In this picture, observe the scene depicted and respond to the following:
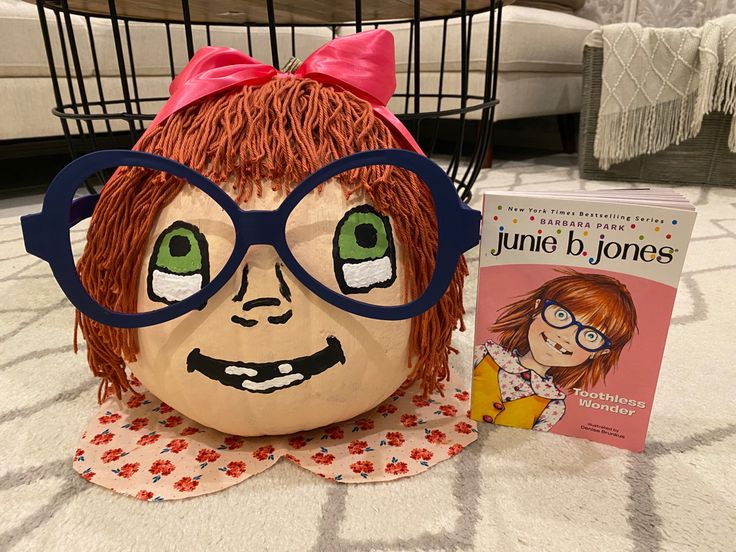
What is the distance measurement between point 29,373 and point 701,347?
807mm

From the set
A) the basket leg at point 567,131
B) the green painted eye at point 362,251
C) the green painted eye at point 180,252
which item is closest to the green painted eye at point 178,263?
the green painted eye at point 180,252

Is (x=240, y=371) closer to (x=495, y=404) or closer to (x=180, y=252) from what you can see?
(x=180, y=252)

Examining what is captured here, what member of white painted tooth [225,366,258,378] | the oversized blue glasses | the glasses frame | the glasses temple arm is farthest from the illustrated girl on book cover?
the glasses temple arm

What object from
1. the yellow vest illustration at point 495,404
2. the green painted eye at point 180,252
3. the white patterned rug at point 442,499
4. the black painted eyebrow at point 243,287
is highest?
the green painted eye at point 180,252

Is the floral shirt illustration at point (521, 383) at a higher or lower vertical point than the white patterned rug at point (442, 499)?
higher

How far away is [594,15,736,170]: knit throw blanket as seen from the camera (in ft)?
4.57

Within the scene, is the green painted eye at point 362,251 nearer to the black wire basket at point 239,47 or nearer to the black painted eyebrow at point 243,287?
the black painted eyebrow at point 243,287

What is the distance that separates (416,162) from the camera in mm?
397

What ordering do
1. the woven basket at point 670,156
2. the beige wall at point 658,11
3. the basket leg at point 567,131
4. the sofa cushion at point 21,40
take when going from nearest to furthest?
the sofa cushion at point 21,40 < the woven basket at point 670,156 < the beige wall at point 658,11 < the basket leg at point 567,131

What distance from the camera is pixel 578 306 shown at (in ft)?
1.54

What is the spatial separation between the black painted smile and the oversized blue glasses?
1.7 inches

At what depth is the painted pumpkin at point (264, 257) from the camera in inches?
16.4

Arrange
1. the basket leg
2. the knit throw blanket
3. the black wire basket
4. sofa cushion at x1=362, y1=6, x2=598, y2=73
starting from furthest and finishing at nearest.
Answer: the basket leg
sofa cushion at x1=362, y1=6, x2=598, y2=73
the knit throw blanket
the black wire basket

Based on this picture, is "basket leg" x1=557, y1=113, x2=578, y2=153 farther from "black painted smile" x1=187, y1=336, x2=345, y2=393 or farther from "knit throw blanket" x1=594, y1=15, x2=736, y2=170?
"black painted smile" x1=187, y1=336, x2=345, y2=393
